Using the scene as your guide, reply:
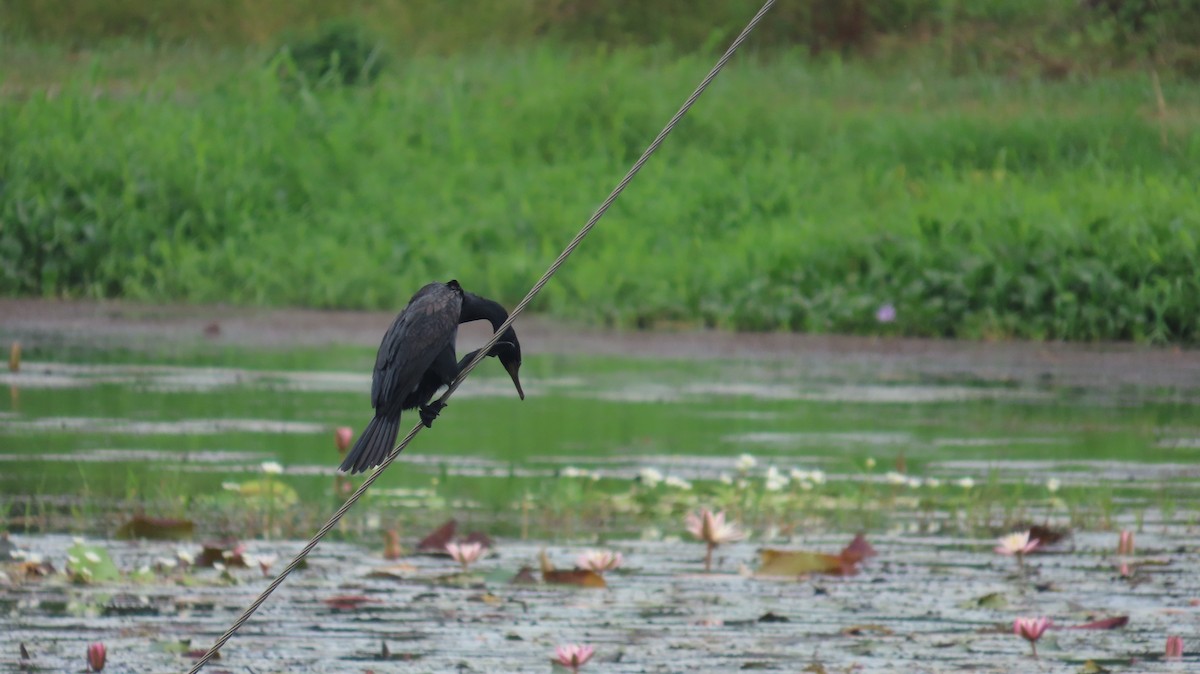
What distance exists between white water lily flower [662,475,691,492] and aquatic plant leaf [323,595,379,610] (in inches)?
75.1

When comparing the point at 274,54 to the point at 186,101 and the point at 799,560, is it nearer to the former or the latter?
the point at 186,101

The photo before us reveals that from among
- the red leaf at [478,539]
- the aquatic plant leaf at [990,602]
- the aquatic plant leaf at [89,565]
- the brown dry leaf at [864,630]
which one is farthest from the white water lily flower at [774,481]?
the aquatic plant leaf at [89,565]

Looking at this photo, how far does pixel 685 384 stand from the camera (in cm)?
1041

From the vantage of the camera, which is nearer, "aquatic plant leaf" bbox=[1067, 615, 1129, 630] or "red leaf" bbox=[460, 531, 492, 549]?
"aquatic plant leaf" bbox=[1067, 615, 1129, 630]

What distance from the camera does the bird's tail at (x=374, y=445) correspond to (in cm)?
393

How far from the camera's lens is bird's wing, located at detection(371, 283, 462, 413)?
13.1 feet

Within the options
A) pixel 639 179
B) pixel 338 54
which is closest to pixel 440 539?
pixel 639 179

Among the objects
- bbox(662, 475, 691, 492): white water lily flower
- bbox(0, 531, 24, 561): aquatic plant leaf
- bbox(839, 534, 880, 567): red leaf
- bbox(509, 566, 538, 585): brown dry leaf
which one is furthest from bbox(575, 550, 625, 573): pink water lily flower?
bbox(0, 531, 24, 561): aquatic plant leaf

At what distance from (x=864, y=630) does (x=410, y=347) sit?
1.83 m

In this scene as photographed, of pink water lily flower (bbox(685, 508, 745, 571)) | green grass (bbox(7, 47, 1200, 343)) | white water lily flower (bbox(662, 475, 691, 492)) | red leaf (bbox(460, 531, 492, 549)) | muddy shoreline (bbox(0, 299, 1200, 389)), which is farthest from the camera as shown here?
green grass (bbox(7, 47, 1200, 343))

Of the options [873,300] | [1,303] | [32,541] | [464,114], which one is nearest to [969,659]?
[32,541]

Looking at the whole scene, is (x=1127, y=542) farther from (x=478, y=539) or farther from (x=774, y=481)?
(x=478, y=539)

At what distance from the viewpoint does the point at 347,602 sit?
542cm

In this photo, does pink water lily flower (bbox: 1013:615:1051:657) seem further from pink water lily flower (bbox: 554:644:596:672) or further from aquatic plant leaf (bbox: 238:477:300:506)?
aquatic plant leaf (bbox: 238:477:300:506)
